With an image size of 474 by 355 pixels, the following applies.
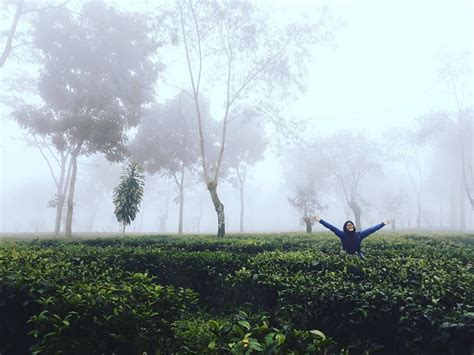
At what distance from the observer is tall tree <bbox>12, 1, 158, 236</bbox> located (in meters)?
Answer: 22.9

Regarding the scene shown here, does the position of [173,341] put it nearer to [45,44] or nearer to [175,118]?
[45,44]

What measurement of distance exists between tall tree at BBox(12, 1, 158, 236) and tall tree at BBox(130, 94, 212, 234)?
26.7 ft

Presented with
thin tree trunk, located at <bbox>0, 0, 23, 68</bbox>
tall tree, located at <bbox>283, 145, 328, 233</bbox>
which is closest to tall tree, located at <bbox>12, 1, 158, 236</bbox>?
thin tree trunk, located at <bbox>0, 0, 23, 68</bbox>

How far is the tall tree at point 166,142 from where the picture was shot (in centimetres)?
3400

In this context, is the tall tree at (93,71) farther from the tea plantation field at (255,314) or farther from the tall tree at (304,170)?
the tall tree at (304,170)

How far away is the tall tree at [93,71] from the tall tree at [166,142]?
8.15 meters

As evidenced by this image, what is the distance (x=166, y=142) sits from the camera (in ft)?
115

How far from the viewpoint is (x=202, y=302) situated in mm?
8023

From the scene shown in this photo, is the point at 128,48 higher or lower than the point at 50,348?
higher

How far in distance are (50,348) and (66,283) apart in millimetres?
1353

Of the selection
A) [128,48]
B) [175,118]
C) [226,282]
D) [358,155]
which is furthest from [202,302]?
[358,155]

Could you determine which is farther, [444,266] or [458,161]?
[458,161]

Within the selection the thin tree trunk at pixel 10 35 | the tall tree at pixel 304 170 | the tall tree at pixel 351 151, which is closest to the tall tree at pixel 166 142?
the thin tree trunk at pixel 10 35

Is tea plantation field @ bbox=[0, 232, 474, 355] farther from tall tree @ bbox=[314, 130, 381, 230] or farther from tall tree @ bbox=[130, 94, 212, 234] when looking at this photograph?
tall tree @ bbox=[314, 130, 381, 230]
